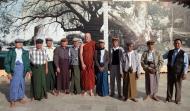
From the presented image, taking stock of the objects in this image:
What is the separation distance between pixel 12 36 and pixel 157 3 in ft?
17.9

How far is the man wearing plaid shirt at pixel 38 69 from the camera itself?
10.2 m

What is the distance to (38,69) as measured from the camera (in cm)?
1030

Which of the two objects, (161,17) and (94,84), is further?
(161,17)

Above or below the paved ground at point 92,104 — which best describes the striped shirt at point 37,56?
above

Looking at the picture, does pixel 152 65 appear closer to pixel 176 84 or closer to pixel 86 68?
pixel 176 84

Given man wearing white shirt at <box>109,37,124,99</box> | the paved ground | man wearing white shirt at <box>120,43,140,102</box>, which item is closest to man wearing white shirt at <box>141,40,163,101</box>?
man wearing white shirt at <box>120,43,140,102</box>

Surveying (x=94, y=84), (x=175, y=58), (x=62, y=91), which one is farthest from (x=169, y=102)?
(x=62, y=91)

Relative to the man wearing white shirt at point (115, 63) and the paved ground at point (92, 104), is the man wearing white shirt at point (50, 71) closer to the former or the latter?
the paved ground at point (92, 104)

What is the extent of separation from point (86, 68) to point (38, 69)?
1356 mm

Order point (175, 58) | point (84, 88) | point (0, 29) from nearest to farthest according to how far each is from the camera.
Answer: point (175, 58)
point (84, 88)
point (0, 29)

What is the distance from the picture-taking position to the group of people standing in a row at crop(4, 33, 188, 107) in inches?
392

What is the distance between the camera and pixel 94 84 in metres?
11.1

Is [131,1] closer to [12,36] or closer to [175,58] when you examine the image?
[12,36]

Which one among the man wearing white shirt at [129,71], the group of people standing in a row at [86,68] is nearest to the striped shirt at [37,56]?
the group of people standing in a row at [86,68]
